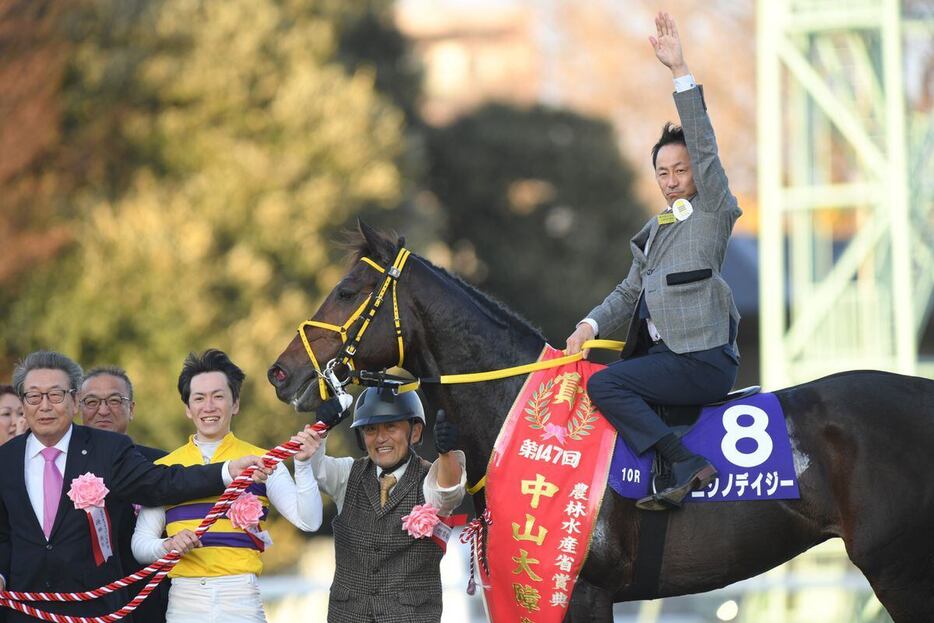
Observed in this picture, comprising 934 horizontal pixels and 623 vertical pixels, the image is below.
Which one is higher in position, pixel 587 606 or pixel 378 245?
pixel 378 245

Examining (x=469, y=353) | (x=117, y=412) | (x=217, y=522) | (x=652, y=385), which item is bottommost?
(x=217, y=522)

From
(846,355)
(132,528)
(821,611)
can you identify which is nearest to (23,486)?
(132,528)

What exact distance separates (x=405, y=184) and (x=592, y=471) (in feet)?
40.4

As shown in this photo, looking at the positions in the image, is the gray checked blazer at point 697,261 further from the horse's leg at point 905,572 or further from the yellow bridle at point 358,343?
the horse's leg at point 905,572

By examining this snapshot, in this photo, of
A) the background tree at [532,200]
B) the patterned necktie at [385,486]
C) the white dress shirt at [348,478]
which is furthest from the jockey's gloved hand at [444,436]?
the background tree at [532,200]

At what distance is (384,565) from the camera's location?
4.34m

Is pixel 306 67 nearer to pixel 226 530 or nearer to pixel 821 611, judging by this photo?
pixel 821 611

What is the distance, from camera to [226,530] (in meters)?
4.31

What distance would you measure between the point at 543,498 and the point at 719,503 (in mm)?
617

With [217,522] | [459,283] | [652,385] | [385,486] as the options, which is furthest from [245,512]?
[652,385]

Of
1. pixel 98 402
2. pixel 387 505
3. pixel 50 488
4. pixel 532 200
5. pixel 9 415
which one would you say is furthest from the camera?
pixel 532 200

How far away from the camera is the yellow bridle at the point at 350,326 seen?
432 cm

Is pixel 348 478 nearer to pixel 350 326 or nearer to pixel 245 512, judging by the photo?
pixel 245 512

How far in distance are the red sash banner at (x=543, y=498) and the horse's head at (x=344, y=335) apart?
0.55m
